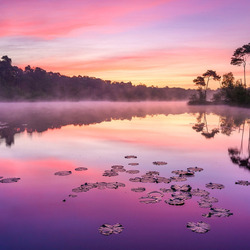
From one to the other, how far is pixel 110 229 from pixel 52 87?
148016 mm

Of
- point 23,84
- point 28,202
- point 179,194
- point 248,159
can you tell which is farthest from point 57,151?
point 23,84

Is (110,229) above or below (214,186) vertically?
below

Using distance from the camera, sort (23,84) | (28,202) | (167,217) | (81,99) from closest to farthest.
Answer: (167,217) → (28,202) → (23,84) → (81,99)

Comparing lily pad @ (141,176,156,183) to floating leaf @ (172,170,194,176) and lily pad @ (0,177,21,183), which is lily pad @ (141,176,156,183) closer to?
floating leaf @ (172,170,194,176)

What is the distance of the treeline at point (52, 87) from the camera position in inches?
4719

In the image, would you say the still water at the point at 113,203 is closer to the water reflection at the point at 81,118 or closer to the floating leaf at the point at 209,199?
the floating leaf at the point at 209,199

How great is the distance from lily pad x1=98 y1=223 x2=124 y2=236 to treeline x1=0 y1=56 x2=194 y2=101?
119758mm

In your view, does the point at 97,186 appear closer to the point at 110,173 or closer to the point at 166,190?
the point at 110,173

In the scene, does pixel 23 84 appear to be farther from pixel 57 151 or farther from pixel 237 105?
pixel 57 151

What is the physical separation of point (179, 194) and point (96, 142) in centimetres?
1185

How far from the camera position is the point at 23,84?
5202 inches

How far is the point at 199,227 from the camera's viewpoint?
7.17m

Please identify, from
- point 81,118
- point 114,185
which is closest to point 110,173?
point 114,185

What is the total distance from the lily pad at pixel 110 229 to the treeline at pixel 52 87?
119758mm
